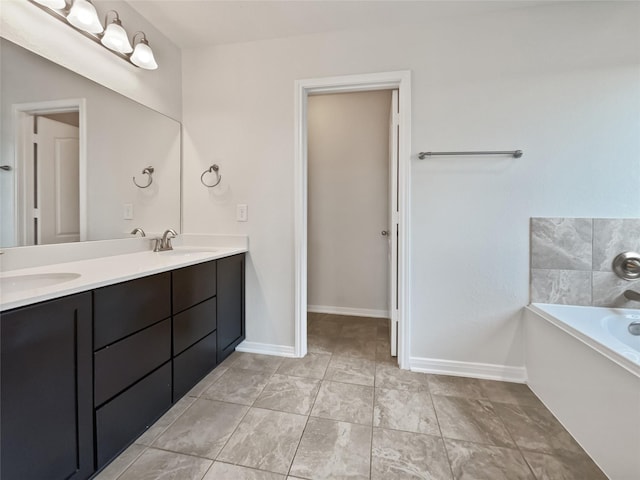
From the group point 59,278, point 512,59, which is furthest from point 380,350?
point 512,59

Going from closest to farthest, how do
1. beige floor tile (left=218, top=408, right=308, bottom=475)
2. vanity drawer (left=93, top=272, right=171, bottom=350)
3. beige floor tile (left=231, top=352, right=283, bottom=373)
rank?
vanity drawer (left=93, top=272, right=171, bottom=350), beige floor tile (left=218, top=408, right=308, bottom=475), beige floor tile (left=231, top=352, right=283, bottom=373)

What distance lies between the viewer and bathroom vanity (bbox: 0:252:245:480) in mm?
782

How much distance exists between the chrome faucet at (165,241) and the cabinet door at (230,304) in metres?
0.48

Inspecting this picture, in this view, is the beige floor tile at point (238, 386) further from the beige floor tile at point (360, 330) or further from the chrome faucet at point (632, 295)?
the chrome faucet at point (632, 295)

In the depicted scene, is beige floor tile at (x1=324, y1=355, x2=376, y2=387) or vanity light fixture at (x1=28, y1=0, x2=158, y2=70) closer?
vanity light fixture at (x1=28, y1=0, x2=158, y2=70)

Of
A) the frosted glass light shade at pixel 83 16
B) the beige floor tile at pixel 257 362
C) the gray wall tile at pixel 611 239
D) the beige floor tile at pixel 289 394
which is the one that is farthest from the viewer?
the beige floor tile at pixel 257 362

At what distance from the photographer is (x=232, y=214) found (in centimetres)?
207

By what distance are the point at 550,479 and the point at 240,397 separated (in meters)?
1.44

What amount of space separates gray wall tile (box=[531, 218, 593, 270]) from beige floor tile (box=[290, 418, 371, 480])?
146cm

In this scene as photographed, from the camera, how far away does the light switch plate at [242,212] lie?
204cm

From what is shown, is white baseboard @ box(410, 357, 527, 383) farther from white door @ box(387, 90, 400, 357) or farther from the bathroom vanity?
the bathroom vanity

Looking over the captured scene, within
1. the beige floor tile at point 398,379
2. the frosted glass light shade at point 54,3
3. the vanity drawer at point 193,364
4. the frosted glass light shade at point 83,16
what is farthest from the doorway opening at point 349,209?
the frosted glass light shade at point 54,3

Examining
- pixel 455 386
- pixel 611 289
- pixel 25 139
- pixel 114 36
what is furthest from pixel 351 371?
pixel 114 36

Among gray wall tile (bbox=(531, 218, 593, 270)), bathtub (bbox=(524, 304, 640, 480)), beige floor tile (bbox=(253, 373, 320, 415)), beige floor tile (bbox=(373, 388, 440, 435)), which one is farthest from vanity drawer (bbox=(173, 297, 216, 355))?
gray wall tile (bbox=(531, 218, 593, 270))
